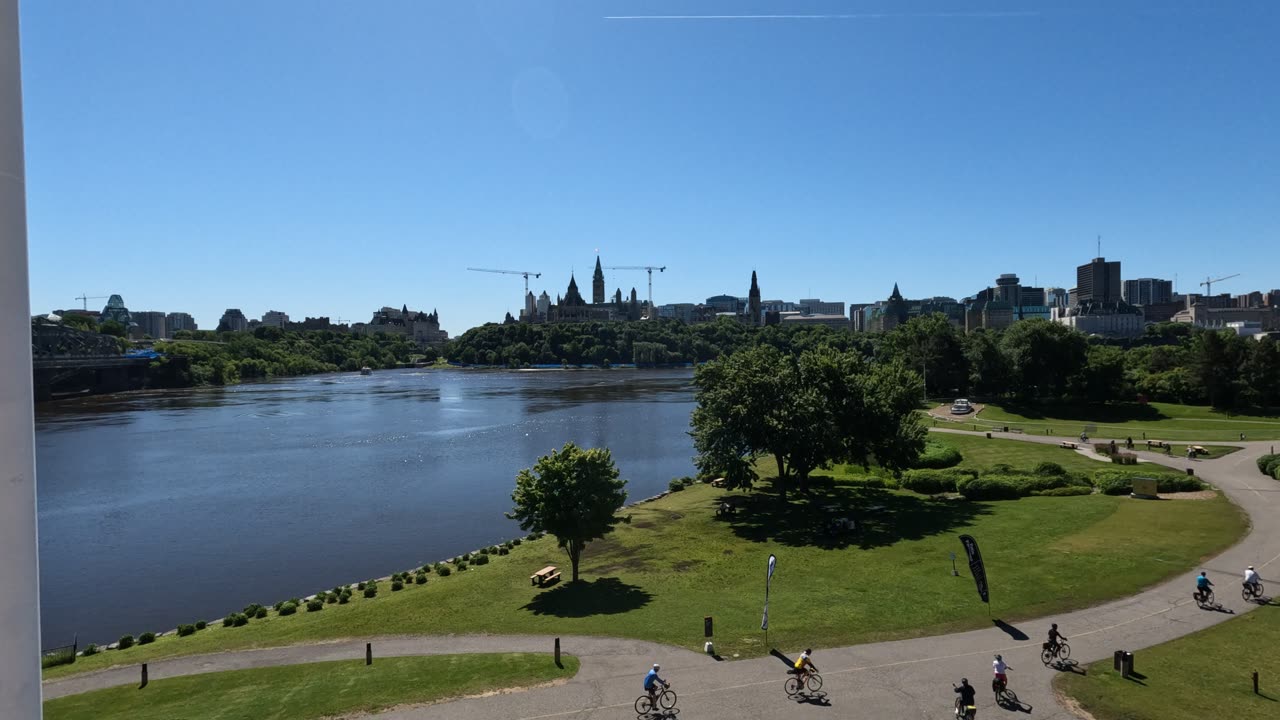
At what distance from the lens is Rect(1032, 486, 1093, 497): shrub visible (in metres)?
41.6

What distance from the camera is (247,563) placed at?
138 ft

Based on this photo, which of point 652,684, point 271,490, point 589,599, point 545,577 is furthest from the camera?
point 271,490

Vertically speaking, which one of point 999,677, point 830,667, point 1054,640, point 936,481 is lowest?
point 830,667

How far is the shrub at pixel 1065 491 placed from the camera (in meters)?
A: 41.6

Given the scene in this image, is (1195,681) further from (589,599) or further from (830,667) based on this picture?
(589,599)

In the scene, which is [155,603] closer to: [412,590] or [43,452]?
[412,590]

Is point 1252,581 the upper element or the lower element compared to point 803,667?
upper

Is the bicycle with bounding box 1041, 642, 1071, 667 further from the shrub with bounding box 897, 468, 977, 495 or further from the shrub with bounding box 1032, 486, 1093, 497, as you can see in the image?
the shrub with bounding box 897, 468, 977, 495

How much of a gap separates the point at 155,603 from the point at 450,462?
120 ft

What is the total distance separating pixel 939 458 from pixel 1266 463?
18.5 m

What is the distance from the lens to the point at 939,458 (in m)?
54.9

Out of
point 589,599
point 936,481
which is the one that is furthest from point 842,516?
point 589,599

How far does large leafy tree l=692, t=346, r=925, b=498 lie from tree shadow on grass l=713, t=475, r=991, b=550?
67.4 inches

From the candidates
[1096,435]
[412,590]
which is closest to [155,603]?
[412,590]
